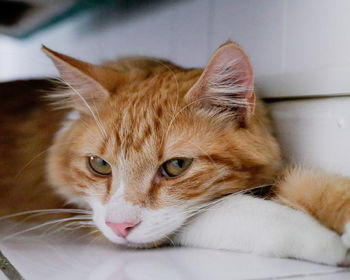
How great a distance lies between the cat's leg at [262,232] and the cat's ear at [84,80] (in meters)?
0.49

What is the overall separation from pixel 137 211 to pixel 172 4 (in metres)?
1.20

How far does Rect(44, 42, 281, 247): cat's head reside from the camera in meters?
1.13

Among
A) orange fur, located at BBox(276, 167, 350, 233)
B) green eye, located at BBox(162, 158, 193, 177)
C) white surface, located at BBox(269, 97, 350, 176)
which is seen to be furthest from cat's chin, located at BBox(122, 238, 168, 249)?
white surface, located at BBox(269, 97, 350, 176)

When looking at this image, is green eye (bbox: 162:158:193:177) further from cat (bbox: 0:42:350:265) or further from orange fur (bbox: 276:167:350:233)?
orange fur (bbox: 276:167:350:233)

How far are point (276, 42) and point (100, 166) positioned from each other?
78cm

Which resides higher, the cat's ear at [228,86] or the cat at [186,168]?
the cat's ear at [228,86]

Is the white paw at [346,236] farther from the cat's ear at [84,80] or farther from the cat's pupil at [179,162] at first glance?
the cat's ear at [84,80]

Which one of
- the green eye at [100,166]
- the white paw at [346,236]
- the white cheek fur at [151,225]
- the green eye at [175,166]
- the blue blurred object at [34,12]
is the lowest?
the white cheek fur at [151,225]

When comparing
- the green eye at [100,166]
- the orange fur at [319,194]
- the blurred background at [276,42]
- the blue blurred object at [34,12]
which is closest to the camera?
the orange fur at [319,194]

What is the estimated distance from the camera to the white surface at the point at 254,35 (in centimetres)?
141

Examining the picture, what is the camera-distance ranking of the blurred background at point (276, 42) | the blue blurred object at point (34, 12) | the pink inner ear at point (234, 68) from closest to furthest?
the pink inner ear at point (234, 68) < the blurred background at point (276, 42) < the blue blurred object at point (34, 12)

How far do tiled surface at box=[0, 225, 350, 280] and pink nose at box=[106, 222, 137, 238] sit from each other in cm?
6

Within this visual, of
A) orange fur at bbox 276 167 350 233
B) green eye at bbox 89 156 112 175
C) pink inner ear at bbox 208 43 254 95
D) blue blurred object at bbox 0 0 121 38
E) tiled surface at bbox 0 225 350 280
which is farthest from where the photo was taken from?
blue blurred object at bbox 0 0 121 38

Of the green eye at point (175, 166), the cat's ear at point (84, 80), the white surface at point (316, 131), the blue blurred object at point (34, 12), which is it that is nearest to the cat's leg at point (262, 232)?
the green eye at point (175, 166)
